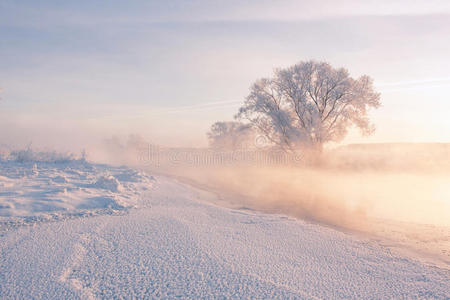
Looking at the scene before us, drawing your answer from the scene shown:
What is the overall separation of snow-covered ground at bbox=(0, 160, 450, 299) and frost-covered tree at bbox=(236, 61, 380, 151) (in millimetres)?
12808

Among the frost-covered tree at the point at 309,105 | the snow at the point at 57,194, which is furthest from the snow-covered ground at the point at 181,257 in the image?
the frost-covered tree at the point at 309,105

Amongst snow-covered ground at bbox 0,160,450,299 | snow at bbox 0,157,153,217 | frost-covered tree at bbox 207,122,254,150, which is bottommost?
snow-covered ground at bbox 0,160,450,299

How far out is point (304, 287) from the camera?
120 inches

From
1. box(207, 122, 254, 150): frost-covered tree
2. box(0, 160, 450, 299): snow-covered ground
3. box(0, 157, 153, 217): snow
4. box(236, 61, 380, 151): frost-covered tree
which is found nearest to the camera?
box(0, 160, 450, 299): snow-covered ground

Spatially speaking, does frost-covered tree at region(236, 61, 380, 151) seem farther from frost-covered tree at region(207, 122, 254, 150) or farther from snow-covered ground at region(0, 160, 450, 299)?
snow-covered ground at region(0, 160, 450, 299)

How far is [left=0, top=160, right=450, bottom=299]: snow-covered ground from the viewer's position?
2975mm

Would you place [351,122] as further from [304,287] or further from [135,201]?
[304,287]

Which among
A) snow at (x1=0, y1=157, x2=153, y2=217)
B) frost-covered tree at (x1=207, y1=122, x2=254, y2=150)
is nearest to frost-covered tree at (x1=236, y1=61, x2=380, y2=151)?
frost-covered tree at (x1=207, y1=122, x2=254, y2=150)

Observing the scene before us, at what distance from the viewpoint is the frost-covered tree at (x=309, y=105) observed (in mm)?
16359

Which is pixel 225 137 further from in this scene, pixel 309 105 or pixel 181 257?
pixel 181 257

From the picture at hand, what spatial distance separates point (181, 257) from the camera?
3.70m

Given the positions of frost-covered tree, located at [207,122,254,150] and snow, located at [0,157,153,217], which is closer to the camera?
snow, located at [0,157,153,217]

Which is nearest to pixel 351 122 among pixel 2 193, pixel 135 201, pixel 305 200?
pixel 305 200

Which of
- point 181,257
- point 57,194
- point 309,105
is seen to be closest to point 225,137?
point 309,105
